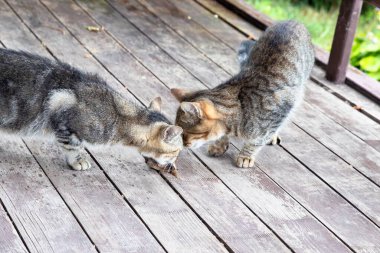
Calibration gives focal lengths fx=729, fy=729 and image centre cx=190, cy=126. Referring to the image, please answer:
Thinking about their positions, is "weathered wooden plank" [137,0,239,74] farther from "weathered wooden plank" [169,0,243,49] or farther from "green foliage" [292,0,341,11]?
"green foliage" [292,0,341,11]

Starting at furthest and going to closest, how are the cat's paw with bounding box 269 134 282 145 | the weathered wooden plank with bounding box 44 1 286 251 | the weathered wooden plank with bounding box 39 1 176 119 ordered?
the weathered wooden plank with bounding box 39 1 176 119 → the cat's paw with bounding box 269 134 282 145 → the weathered wooden plank with bounding box 44 1 286 251

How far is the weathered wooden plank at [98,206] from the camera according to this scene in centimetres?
353

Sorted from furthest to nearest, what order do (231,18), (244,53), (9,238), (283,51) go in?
(231,18) < (244,53) < (283,51) < (9,238)

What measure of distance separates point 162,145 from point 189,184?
0.91 ft

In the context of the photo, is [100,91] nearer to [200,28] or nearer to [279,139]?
[279,139]

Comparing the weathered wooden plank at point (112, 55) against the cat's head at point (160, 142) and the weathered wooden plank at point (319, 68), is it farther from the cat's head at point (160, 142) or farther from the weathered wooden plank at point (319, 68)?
the weathered wooden plank at point (319, 68)

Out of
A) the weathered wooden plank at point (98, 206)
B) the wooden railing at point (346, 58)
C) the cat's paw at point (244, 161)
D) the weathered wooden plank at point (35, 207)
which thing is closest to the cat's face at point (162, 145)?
the weathered wooden plank at point (98, 206)

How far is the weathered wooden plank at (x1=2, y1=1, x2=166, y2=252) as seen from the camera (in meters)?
3.53

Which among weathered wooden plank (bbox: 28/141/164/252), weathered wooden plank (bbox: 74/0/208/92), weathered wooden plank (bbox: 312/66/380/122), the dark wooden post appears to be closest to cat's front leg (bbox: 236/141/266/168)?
weathered wooden plank (bbox: 28/141/164/252)

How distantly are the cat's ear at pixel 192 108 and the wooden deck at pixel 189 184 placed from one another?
372 mm

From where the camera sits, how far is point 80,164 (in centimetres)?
411

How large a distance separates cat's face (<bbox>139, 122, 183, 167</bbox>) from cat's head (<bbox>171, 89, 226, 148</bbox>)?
10cm

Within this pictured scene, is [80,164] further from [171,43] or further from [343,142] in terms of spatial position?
[171,43]

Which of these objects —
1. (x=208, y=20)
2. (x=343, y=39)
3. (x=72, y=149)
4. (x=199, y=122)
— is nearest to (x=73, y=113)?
(x=72, y=149)
